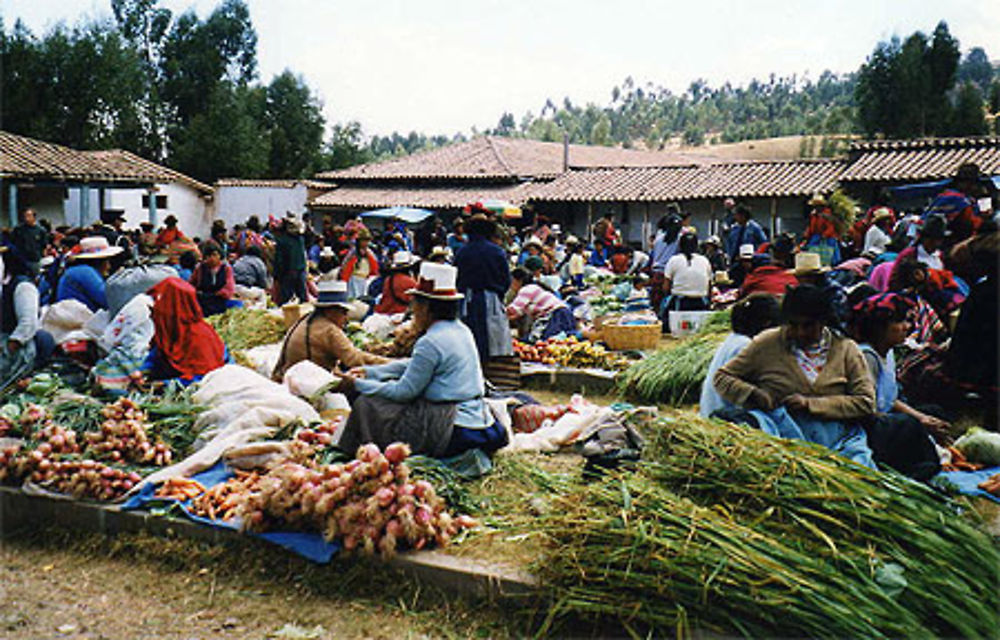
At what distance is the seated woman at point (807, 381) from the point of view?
4027mm

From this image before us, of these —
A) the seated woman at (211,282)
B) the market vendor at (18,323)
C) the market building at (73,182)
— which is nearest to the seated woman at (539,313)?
the seated woman at (211,282)

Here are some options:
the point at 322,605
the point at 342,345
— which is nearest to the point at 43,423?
the point at 342,345

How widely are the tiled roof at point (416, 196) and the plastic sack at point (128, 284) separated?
18778mm

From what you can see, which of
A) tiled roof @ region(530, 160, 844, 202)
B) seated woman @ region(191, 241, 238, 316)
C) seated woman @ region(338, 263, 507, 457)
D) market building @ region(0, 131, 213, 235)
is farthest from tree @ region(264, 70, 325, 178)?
seated woman @ region(338, 263, 507, 457)

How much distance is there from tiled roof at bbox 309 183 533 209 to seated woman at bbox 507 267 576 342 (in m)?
16.4

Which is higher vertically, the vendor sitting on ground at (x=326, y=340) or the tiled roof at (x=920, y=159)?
the tiled roof at (x=920, y=159)

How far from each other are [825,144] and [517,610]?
2162 inches

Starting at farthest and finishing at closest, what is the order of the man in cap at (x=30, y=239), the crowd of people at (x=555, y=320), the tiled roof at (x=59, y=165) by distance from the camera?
the tiled roof at (x=59, y=165)
the man in cap at (x=30, y=239)
the crowd of people at (x=555, y=320)

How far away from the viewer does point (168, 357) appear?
602 cm

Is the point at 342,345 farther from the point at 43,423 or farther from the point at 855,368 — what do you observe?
the point at 855,368

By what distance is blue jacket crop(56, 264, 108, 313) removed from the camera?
687 cm

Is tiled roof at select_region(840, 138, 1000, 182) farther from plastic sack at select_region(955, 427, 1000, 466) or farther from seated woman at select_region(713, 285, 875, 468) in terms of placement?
seated woman at select_region(713, 285, 875, 468)

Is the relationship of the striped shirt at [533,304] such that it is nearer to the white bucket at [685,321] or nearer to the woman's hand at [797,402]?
the white bucket at [685,321]

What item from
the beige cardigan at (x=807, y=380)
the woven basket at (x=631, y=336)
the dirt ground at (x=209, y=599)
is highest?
the beige cardigan at (x=807, y=380)
